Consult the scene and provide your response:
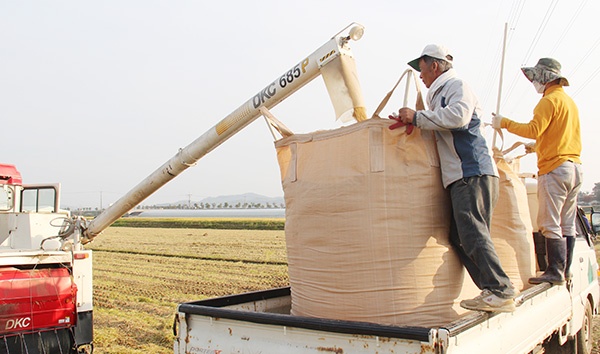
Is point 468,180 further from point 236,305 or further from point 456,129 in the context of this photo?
point 236,305

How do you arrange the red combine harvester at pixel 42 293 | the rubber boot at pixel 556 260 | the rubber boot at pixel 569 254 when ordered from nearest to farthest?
the rubber boot at pixel 556 260 → the rubber boot at pixel 569 254 → the red combine harvester at pixel 42 293

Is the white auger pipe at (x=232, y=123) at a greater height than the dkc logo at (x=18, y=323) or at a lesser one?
greater

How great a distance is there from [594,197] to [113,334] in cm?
8675

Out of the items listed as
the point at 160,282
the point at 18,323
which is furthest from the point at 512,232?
the point at 160,282

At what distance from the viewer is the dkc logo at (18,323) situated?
4543mm

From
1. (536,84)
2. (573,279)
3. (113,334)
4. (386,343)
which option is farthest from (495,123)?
(113,334)

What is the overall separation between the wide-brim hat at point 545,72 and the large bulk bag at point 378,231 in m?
1.89

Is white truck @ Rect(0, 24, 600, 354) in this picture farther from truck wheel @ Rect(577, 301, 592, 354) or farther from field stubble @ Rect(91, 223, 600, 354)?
field stubble @ Rect(91, 223, 600, 354)

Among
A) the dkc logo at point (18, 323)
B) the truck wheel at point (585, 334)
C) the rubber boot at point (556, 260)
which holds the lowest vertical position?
the truck wheel at point (585, 334)

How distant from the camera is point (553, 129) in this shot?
4297mm

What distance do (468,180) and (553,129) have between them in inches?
69.4

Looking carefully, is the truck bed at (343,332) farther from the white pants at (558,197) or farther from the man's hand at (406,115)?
the man's hand at (406,115)

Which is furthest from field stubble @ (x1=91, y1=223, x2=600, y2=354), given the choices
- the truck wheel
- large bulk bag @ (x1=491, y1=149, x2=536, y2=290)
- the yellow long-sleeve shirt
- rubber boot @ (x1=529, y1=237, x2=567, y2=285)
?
large bulk bag @ (x1=491, y1=149, x2=536, y2=290)

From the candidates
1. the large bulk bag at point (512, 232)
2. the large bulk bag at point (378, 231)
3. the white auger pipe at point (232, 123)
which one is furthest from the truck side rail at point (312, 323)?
the white auger pipe at point (232, 123)
